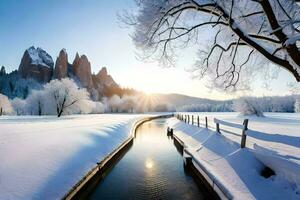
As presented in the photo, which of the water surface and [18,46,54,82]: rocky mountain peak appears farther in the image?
[18,46,54,82]: rocky mountain peak

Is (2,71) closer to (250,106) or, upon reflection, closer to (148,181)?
(250,106)

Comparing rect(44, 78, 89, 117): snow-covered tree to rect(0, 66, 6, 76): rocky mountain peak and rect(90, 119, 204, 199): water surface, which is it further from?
rect(0, 66, 6, 76): rocky mountain peak

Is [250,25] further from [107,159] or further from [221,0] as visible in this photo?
[107,159]

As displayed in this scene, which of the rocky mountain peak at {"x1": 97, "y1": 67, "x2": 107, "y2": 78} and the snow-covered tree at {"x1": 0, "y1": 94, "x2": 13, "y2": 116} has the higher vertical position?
the rocky mountain peak at {"x1": 97, "y1": 67, "x2": 107, "y2": 78}

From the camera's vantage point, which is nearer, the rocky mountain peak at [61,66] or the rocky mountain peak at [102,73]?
the rocky mountain peak at [61,66]

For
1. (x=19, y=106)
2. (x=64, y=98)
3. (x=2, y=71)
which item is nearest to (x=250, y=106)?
(x=64, y=98)

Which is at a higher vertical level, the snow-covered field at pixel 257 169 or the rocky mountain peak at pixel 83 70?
the rocky mountain peak at pixel 83 70

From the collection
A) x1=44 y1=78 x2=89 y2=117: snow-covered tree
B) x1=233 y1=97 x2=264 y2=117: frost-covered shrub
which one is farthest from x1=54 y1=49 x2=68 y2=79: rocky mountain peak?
x1=233 y1=97 x2=264 y2=117: frost-covered shrub

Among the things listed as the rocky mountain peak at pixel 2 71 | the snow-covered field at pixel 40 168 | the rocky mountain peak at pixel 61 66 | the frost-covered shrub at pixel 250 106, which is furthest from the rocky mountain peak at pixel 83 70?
the snow-covered field at pixel 40 168

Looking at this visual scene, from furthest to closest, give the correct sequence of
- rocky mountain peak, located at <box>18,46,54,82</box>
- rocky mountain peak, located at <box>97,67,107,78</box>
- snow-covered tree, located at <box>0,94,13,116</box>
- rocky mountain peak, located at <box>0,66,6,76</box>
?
rocky mountain peak, located at <box>97,67,107,78</box>
rocky mountain peak, located at <box>0,66,6,76</box>
rocky mountain peak, located at <box>18,46,54,82</box>
snow-covered tree, located at <box>0,94,13,116</box>

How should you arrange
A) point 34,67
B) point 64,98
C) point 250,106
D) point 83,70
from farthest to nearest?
point 83,70, point 34,67, point 250,106, point 64,98

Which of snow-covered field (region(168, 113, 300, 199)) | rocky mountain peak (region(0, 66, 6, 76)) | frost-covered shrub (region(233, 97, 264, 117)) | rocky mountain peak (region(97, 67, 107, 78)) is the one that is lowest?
snow-covered field (region(168, 113, 300, 199))

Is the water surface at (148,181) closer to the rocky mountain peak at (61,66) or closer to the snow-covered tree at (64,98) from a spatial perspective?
the snow-covered tree at (64,98)

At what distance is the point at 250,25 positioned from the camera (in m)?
8.98
